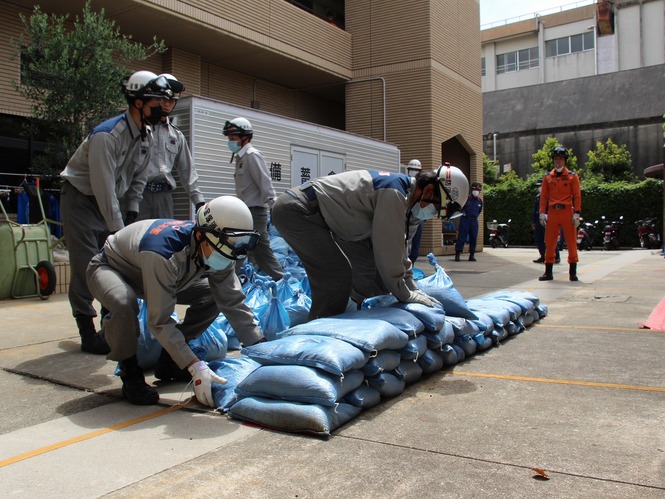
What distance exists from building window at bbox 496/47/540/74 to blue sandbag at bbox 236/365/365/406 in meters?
50.8

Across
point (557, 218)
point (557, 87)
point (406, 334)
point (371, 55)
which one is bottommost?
point (406, 334)

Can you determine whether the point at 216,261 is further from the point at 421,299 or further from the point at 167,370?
the point at 421,299

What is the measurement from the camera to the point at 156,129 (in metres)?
4.64

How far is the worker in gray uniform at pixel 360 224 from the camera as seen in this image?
3912 millimetres

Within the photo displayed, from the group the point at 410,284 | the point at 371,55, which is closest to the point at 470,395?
the point at 410,284

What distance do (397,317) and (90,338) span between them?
2.29 meters

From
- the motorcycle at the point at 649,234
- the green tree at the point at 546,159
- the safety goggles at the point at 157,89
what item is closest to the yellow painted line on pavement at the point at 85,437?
the safety goggles at the point at 157,89

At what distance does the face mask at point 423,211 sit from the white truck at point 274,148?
4606 mm

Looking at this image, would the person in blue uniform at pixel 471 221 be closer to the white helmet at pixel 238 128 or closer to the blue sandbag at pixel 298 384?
the white helmet at pixel 238 128

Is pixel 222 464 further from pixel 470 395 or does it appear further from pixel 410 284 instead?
pixel 410 284

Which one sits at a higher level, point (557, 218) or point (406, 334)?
point (557, 218)

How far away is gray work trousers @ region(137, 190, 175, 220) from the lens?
4.75m

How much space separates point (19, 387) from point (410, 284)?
2531mm

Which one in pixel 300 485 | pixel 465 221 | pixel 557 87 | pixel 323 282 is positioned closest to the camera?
pixel 300 485
